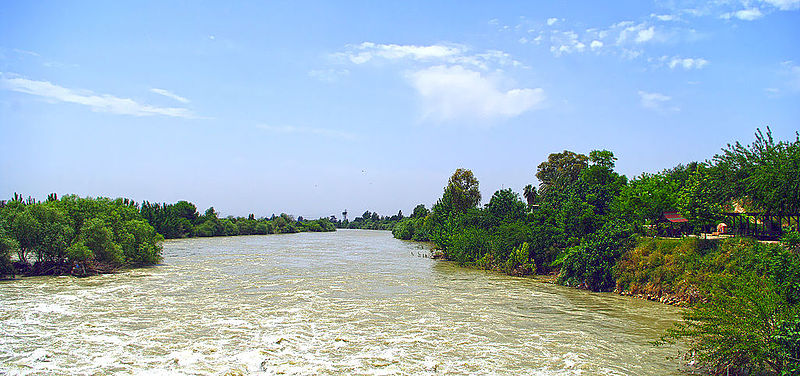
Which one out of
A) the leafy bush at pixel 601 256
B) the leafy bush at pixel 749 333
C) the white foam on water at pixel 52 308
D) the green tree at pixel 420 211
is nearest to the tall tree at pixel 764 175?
the leafy bush at pixel 601 256

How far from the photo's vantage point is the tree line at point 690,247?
9680mm

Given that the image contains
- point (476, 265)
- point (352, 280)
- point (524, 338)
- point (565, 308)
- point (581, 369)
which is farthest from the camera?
point (476, 265)

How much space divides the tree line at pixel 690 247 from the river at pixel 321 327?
168 cm

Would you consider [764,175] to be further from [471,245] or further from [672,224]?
[471,245]

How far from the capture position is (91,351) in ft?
41.8

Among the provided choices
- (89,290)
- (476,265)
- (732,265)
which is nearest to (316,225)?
(476,265)

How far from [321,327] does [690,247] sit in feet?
51.0

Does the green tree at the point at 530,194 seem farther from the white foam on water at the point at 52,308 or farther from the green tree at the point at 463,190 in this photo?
the white foam on water at the point at 52,308

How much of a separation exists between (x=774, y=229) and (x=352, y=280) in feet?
70.4

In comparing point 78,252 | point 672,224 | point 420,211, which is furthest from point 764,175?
point 420,211

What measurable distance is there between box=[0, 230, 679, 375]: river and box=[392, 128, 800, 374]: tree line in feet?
5.50

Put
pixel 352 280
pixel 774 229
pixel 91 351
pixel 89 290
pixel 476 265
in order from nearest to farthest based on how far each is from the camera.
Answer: pixel 91 351
pixel 89 290
pixel 774 229
pixel 352 280
pixel 476 265

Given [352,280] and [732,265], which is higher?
[732,265]

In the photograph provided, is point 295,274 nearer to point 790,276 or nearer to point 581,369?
point 581,369
